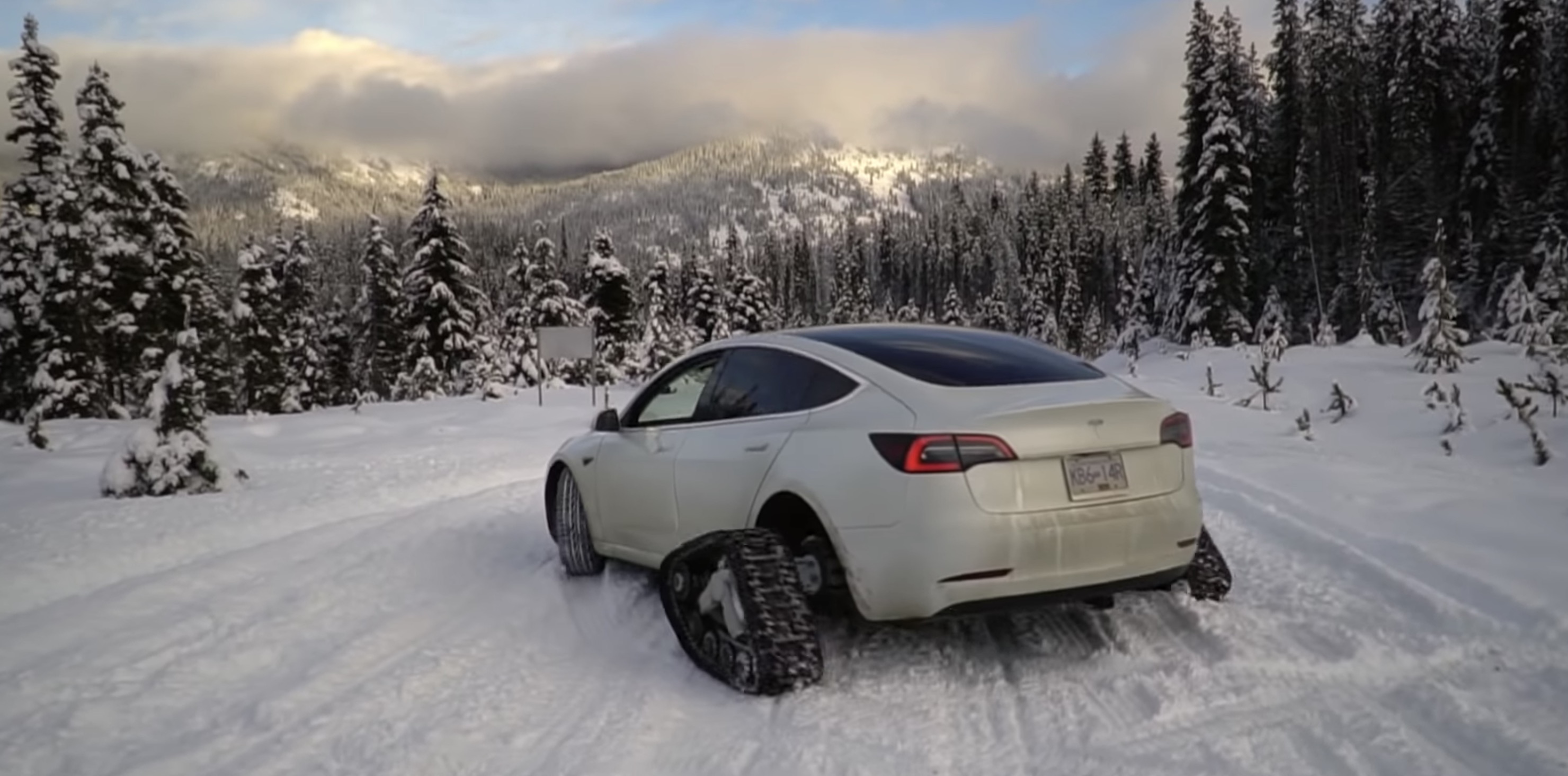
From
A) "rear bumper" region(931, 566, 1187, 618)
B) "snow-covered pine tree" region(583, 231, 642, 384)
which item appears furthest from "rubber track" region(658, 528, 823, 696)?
"snow-covered pine tree" region(583, 231, 642, 384)

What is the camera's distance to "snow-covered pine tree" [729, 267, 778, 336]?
→ 61763 millimetres

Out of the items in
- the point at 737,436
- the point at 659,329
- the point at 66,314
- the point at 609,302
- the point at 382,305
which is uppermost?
the point at 382,305

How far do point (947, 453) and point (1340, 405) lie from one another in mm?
11493

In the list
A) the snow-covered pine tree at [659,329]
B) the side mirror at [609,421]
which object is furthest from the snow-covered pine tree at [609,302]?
the side mirror at [609,421]

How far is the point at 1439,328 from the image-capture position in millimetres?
16375

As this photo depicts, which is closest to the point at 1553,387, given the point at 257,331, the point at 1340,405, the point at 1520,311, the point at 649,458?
the point at 1340,405

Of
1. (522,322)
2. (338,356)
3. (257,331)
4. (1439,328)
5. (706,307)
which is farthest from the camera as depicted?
(706,307)

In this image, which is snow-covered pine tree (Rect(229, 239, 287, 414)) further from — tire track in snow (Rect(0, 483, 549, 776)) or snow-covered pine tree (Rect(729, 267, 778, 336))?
tire track in snow (Rect(0, 483, 549, 776))

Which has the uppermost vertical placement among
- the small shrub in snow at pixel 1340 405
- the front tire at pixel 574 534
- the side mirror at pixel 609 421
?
the side mirror at pixel 609 421

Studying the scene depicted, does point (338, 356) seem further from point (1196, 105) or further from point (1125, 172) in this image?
point (1125, 172)

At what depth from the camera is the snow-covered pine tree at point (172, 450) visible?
10.0m

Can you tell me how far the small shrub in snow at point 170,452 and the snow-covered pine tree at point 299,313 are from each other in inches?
1579

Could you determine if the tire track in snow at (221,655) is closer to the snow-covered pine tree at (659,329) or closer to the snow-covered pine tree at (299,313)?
the snow-covered pine tree at (659,329)

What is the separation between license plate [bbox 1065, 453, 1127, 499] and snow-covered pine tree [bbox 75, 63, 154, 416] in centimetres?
3074
